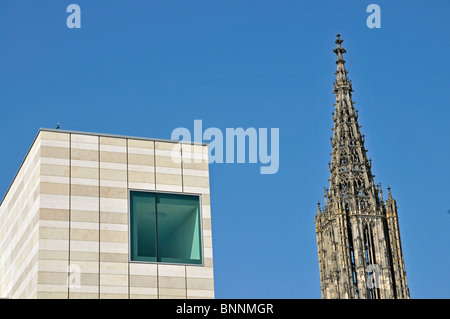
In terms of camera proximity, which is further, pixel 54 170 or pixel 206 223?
pixel 206 223

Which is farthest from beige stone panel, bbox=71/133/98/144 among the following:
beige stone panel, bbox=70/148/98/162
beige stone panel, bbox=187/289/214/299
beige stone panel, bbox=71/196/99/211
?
beige stone panel, bbox=187/289/214/299

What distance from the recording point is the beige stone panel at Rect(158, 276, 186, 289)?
31.9m

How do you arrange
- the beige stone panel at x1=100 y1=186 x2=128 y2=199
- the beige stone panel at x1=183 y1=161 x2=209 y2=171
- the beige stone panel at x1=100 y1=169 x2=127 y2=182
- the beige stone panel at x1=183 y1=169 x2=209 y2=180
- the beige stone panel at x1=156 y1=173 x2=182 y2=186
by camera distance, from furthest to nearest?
the beige stone panel at x1=183 y1=161 x2=209 y2=171 → the beige stone panel at x1=183 y1=169 x2=209 y2=180 → the beige stone panel at x1=156 y1=173 x2=182 y2=186 → the beige stone panel at x1=100 y1=169 x2=127 y2=182 → the beige stone panel at x1=100 y1=186 x2=128 y2=199

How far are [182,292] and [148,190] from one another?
3831 mm

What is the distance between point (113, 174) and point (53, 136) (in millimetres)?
2459

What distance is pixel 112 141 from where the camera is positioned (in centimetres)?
3347

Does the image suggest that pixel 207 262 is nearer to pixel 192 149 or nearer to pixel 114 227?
pixel 114 227

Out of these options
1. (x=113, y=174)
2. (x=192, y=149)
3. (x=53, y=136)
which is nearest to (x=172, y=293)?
(x=113, y=174)

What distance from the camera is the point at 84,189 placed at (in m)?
32.5

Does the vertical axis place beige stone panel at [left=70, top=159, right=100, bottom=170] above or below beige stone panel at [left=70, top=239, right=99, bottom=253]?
above

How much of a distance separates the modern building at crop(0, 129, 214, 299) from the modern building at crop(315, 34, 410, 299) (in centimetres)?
9235

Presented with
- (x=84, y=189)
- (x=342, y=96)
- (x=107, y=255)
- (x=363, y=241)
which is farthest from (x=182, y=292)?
(x=342, y=96)

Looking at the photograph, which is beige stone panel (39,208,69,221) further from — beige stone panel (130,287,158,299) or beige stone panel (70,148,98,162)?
beige stone panel (130,287,158,299)
